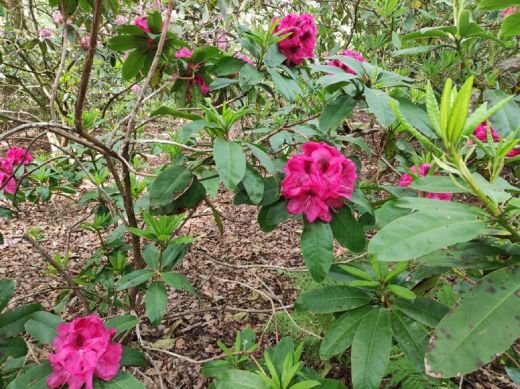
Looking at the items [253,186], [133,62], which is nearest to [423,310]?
[253,186]

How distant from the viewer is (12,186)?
1818 mm

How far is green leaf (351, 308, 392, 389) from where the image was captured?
0.82 m

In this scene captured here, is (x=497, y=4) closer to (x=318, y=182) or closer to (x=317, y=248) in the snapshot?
(x=318, y=182)

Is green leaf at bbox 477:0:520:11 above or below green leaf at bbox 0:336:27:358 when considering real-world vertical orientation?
above

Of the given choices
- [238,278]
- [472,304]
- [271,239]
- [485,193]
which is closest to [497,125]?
[485,193]

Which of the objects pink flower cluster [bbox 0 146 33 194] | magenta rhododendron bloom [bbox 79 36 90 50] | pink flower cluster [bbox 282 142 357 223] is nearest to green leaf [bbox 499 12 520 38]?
pink flower cluster [bbox 282 142 357 223]

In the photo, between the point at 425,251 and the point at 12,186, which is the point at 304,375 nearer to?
the point at 425,251

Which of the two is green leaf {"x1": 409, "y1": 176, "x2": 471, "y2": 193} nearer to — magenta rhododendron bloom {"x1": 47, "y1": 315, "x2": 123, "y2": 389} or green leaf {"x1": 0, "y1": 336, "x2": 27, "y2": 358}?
magenta rhododendron bloom {"x1": 47, "y1": 315, "x2": 123, "y2": 389}

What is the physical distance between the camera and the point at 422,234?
0.64 metres

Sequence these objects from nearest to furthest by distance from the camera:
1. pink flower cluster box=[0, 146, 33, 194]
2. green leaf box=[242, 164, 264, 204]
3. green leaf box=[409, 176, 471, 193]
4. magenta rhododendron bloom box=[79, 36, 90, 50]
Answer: green leaf box=[409, 176, 471, 193] < green leaf box=[242, 164, 264, 204] < pink flower cluster box=[0, 146, 33, 194] < magenta rhododendron bloom box=[79, 36, 90, 50]

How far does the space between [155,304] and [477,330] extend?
97 cm

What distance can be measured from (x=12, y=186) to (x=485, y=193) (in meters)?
1.96

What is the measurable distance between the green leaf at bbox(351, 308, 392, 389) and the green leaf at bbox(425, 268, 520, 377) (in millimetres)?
260

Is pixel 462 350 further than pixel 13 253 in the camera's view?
No
